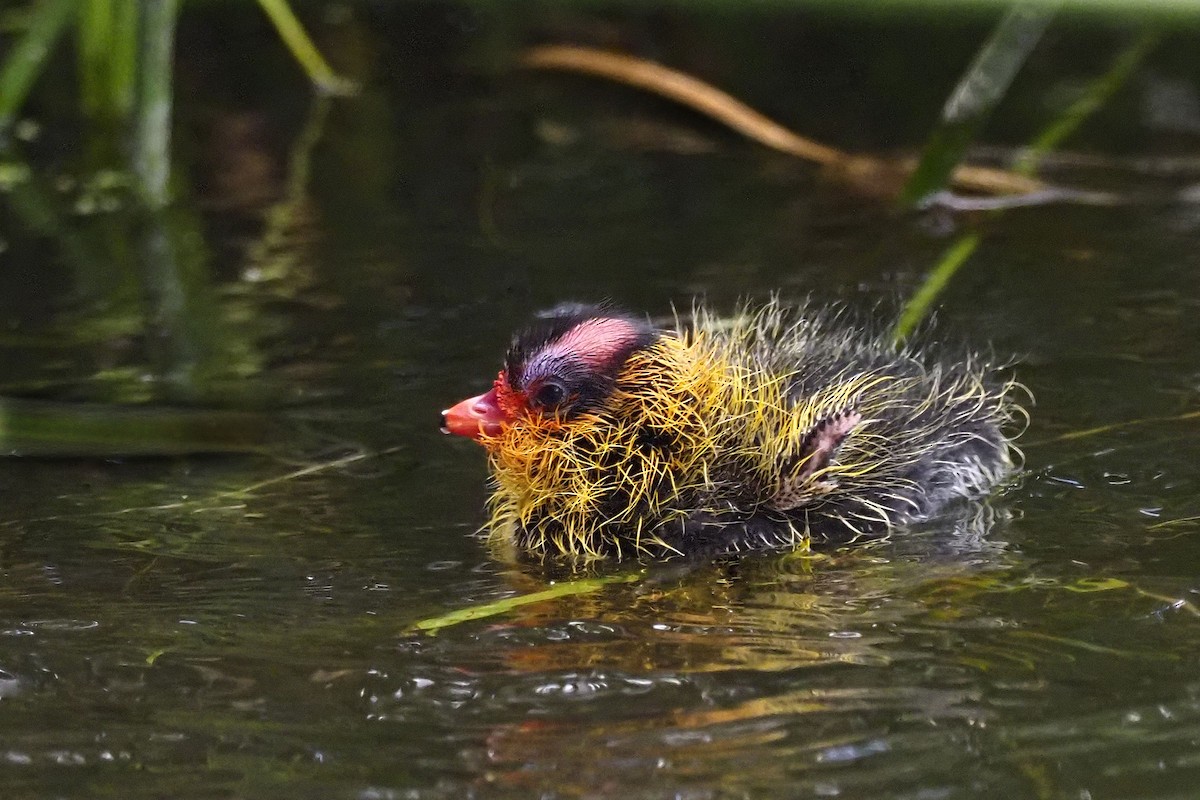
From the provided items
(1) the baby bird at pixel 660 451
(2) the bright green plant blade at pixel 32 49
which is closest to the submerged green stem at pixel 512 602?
(1) the baby bird at pixel 660 451

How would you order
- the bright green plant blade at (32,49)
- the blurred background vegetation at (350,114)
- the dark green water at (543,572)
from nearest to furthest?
the dark green water at (543,572) → the blurred background vegetation at (350,114) → the bright green plant blade at (32,49)

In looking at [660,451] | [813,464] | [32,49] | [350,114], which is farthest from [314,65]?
[813,464]

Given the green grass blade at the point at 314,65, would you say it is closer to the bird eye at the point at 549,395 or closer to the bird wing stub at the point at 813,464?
the bird eye at the point at 549,395

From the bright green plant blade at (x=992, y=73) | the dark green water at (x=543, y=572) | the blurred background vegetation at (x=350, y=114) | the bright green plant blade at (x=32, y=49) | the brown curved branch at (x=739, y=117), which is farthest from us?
the brown curved branch at (x=739, y=117)

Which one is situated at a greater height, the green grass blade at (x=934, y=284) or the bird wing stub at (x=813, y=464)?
the green grass blade at (x=934, y=284)

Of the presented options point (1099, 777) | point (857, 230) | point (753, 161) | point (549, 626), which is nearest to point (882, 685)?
point (1099, 777)

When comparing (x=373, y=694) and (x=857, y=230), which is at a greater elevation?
(x=857, y=230)

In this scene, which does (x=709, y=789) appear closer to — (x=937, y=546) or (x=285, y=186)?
(x=937, y=546)

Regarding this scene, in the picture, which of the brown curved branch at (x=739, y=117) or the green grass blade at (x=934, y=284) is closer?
the green grass blade at (x=934, y=284)

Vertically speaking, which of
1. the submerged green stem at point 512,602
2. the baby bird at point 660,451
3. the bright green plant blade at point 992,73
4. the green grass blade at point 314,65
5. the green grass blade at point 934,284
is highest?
the bright green plant blade at point 992,73
